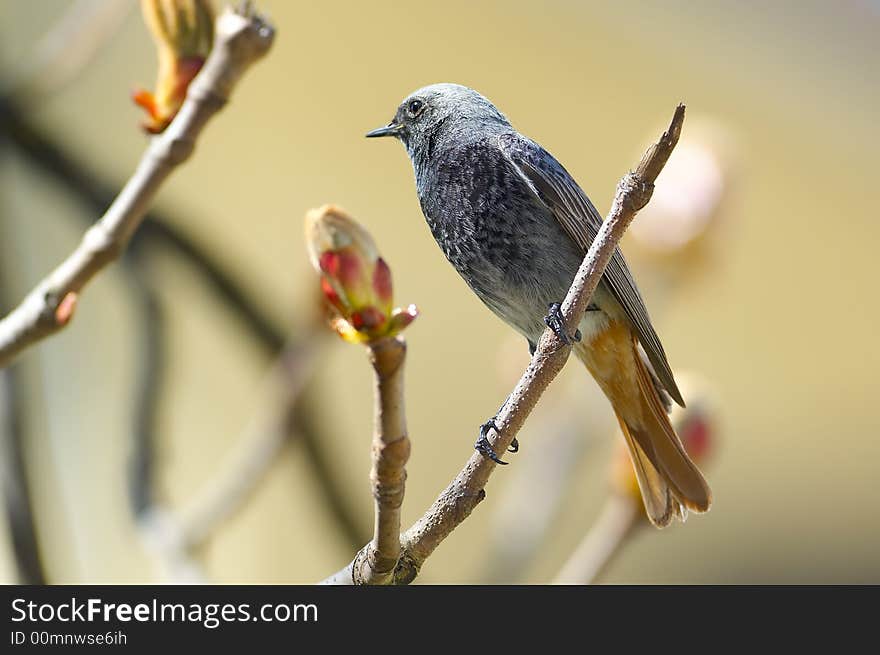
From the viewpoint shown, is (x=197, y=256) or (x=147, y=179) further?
(x=197, y=256)

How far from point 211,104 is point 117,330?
10.6ft

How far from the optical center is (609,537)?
1490 millimetres

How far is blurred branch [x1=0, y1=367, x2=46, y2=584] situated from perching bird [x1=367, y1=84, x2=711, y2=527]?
2.10 ft

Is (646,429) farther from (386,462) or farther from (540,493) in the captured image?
(386,462)

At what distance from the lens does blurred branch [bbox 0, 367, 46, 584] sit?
4.38ft

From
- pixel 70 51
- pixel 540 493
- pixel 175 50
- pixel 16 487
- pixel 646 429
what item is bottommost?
pixel 540 493

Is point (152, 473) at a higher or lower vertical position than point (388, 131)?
lower

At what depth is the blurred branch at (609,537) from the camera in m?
1.46

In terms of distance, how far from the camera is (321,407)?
2424mm

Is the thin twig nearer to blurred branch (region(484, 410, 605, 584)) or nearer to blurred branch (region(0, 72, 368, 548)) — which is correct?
blurred branch (region(484, 410, 605, 584))

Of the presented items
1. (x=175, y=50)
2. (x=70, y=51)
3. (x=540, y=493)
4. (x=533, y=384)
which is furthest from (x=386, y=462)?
(x=70, y=51)

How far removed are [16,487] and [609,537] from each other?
84cm

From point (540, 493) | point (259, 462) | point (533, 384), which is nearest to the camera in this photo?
point (533, 384)

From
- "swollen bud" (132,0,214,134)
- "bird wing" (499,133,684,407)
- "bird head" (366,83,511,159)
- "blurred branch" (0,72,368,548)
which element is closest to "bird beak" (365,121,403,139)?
"bird head" (366,83,511,159)
